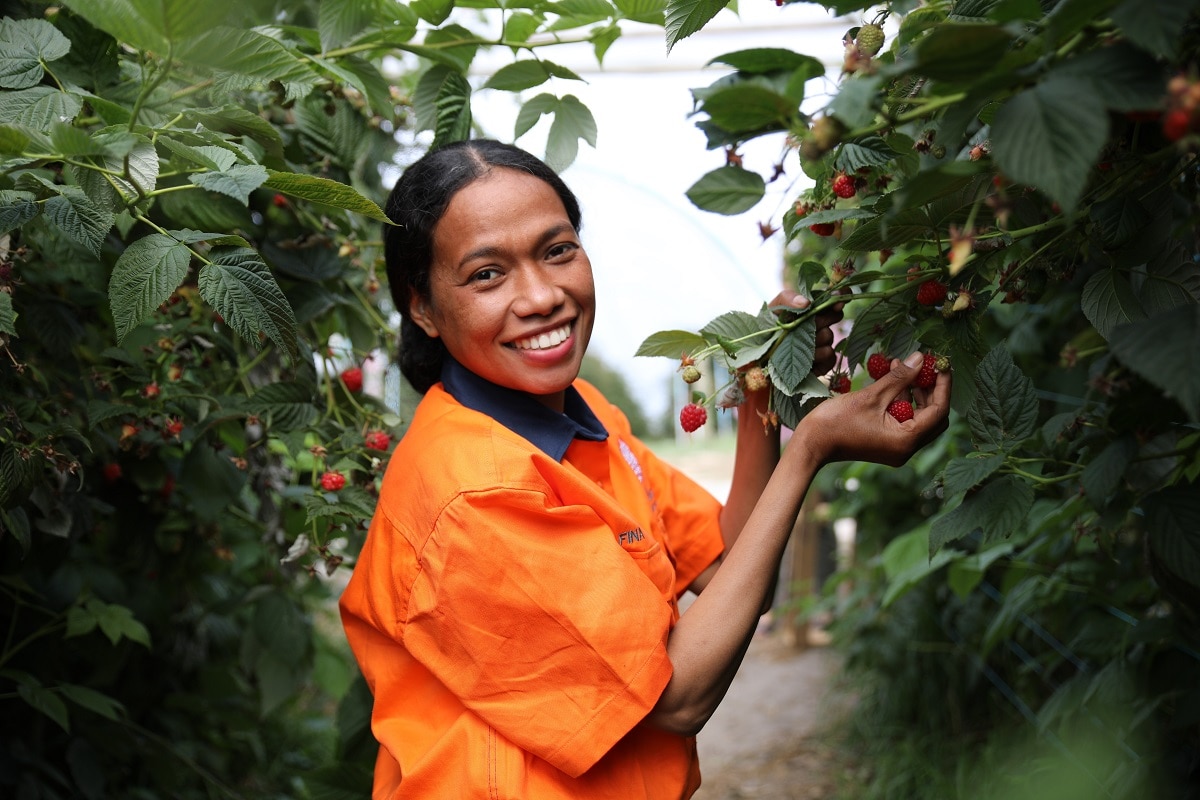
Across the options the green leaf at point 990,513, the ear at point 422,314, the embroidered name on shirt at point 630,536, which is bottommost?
the embroidered name on shirt at point 630,536

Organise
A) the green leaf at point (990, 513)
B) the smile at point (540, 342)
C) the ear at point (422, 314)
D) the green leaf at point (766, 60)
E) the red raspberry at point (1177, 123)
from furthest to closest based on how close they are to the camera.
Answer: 1. the ear at point (422, 314)
2. the smile at point (540, 342)
3. the green leaf at point (990, 513)
4. the green leaf at point (766, 60)
5. the red raspberry at point (1177, 123)

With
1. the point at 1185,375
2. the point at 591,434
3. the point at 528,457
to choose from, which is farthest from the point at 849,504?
the point at 1185,375

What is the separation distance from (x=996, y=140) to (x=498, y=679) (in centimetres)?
76

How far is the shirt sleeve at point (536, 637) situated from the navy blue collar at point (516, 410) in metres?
0.21

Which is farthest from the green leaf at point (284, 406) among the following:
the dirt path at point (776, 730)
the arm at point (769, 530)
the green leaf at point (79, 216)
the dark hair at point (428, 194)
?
the dirt path at point (776, 730)

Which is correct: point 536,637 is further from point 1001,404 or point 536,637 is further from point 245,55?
point 245,55

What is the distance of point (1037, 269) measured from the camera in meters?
1.12

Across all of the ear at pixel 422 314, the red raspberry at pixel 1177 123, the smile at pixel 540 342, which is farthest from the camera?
the ear at pixel 422 314

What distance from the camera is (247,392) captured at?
5.12 ft

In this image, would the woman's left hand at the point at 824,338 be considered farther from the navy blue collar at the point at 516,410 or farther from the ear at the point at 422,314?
the ear at the point at 422,314

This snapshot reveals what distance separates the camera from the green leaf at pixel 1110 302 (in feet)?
3.37

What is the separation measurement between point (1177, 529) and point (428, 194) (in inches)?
38.7

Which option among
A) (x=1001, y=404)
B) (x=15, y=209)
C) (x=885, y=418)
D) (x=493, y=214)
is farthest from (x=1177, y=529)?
(x=15, y=209)

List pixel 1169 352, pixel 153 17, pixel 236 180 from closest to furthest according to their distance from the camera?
pixel 1169 352 < pixel 153 17 < pixel 236 180
